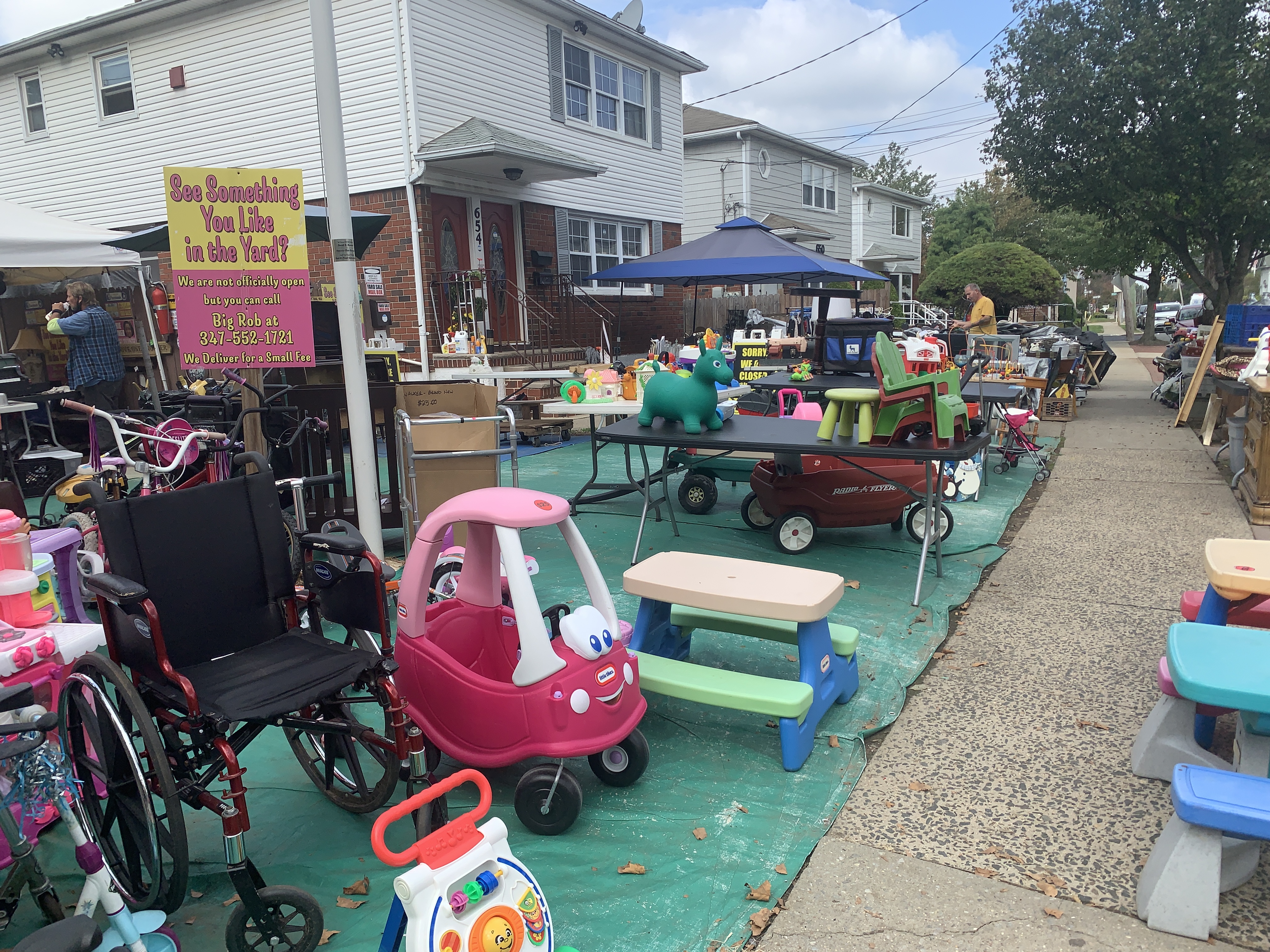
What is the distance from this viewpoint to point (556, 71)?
46.2ft

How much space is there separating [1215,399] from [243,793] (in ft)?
37.6

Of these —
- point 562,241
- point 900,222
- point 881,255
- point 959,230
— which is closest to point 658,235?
point 562,241

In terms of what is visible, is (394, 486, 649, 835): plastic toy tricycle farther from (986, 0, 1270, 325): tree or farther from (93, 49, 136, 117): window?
(93, 49, 136, 117): window

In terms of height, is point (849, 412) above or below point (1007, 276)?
below

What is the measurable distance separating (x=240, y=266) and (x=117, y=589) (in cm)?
252

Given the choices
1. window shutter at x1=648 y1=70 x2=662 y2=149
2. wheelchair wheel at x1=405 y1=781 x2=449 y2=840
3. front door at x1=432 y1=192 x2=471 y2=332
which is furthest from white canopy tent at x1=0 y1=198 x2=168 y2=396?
window shutter at x1=648 y1=70 x2=662 y2=149

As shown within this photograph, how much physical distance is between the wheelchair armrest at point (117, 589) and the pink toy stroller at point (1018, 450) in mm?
8134

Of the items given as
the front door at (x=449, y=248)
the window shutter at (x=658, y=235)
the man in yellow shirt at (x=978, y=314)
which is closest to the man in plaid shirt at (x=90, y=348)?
the front door at (x=449, y=248)

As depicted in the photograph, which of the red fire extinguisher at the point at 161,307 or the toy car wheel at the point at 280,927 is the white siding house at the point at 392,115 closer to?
the red fire extinguisher at the point at 161,307

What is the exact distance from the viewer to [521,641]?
110 inches

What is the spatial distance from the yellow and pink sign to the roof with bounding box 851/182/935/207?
28097 millimetres

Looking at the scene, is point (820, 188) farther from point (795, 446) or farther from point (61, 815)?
point (61, 815)

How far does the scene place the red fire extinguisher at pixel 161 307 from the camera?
41.0 ft

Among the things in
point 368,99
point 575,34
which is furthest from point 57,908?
point 575,34
